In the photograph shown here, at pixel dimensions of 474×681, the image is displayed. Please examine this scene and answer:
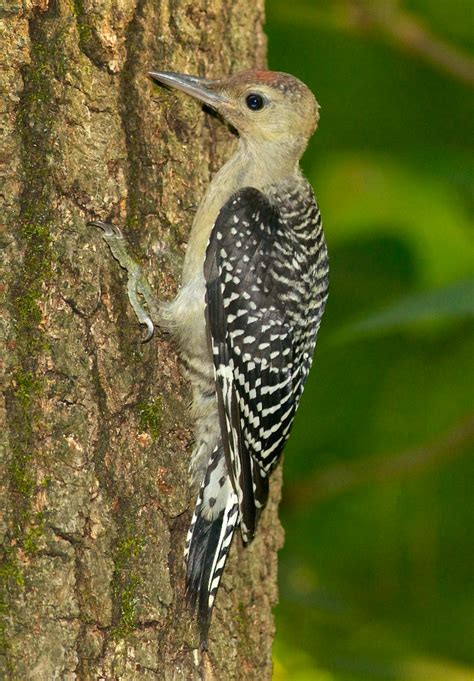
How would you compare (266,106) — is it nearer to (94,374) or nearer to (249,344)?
(249,344)

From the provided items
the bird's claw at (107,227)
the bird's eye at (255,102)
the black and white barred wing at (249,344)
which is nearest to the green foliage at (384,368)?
the bird's eye at (255,102)

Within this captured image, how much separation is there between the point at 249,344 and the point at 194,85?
1.07 m

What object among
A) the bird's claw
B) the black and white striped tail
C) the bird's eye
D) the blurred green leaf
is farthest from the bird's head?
the black and white striped tail

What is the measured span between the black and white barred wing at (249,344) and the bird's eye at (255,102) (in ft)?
1.70

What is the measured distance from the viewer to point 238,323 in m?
4.12

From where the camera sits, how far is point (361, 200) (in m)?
6.06

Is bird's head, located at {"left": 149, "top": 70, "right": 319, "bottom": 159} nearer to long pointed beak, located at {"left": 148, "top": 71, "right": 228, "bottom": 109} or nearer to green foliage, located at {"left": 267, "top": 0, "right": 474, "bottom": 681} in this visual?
long pointed beak, located at {"left": 148, "top": 71, "right": 228, "bottom": 109}

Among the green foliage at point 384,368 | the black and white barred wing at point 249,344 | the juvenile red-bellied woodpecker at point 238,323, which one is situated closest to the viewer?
the juvenile red-bellied woodpecker at point 238,323

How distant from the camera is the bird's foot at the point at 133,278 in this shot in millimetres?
3586

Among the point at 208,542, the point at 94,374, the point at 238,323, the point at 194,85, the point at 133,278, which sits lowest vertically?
the point at 208,542

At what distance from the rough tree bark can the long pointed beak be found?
50mm

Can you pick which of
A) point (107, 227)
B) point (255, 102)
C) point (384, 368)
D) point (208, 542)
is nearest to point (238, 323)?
point (107, 227)

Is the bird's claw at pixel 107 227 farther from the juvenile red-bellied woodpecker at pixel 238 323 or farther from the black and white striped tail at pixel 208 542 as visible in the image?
the black and white striped tail at pixel 208 542

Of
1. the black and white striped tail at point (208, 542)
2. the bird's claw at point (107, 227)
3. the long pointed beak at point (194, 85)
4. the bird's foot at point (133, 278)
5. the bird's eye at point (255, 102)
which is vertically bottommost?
the black and white striped tail at point (208, 542)
